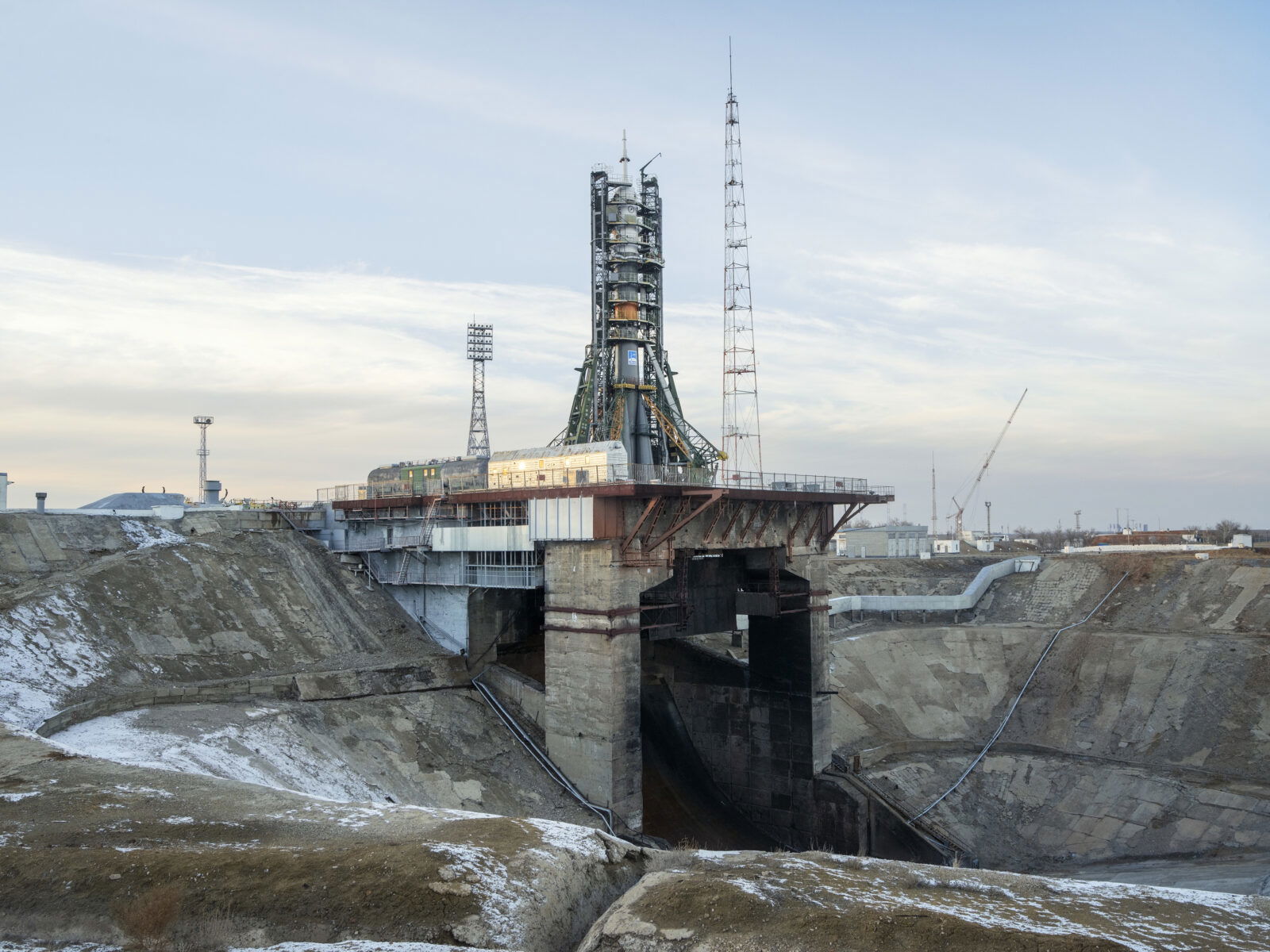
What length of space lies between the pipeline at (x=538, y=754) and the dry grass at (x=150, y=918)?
25896 mm

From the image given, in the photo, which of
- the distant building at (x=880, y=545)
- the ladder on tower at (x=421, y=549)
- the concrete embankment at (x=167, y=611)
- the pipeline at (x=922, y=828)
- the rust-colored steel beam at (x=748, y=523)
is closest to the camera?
the concrete embankment at (x=167, y=611)

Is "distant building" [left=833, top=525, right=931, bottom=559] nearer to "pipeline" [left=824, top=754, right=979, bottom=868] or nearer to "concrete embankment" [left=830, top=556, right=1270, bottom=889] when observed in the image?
"concrete embankment" [left=830, top=556, right=1270, bottom=889]

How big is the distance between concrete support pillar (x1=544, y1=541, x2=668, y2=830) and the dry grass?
86.3ft

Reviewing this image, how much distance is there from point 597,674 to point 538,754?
209 inches

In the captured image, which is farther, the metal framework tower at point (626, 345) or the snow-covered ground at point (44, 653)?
the metal framework tower at point (626, 345)

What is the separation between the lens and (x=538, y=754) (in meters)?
45.2

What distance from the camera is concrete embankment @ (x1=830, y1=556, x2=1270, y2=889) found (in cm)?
4975

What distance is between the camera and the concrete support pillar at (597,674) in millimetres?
43094

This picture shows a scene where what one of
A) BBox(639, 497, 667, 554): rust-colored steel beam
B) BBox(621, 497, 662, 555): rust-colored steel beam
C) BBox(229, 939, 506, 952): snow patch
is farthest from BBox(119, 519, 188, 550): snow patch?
BBox(229, 939, 506, 952): snow patch

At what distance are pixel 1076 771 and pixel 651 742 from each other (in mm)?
24533

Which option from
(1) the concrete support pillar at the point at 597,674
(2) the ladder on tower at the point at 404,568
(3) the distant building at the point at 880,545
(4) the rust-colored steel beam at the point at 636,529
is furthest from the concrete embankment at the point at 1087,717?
(3) the distant building at the point at 880,545

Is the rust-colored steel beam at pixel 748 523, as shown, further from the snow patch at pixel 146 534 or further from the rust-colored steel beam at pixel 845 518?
the snow patch at pixel 146 534

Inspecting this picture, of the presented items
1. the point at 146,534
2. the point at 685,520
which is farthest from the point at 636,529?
the point at 146,534

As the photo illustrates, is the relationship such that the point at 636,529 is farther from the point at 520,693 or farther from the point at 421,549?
the point at 421,549
